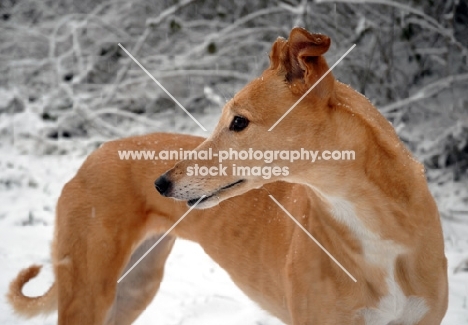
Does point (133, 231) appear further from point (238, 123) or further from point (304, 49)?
point (304, 49)

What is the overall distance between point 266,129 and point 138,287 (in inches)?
68.9

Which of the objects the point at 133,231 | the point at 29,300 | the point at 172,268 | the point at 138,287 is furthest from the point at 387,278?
the point at 172,268

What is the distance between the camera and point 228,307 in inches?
174

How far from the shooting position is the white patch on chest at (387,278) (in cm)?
258

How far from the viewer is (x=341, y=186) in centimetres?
257

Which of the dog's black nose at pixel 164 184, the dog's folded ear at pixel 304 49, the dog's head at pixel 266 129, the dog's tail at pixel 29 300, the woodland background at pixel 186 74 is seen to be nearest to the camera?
the dog's folded ear at pixel 304 49

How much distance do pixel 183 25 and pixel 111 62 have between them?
65.0 inches

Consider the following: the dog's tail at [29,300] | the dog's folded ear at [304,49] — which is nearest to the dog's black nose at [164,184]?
the dog's folded ear at [304,49]

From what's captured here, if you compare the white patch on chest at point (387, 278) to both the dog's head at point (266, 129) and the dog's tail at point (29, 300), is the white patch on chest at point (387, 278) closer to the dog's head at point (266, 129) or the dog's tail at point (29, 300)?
the dog's head at point (266, 129)

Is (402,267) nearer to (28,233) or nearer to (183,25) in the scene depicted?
(28,233)

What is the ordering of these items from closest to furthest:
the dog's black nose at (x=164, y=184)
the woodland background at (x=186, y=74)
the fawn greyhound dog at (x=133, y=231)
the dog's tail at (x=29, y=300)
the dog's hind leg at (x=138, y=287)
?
1. the dog's black nose at (x=164, y=184)
2. the fawn greyhound dog at (x=133, y=231)
3. the dog's tail at (x=29, y=300)
4. the dog's hind leg at (x=138, y=287)
5. the woodland background at (x=186, y=74)

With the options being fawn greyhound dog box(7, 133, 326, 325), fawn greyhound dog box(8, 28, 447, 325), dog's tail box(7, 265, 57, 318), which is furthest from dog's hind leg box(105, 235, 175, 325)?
fawn greyhound dog box(8, 28, 447, 325)

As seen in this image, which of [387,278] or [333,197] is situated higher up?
[333,197]

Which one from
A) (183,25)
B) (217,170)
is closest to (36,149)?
(183,25)
